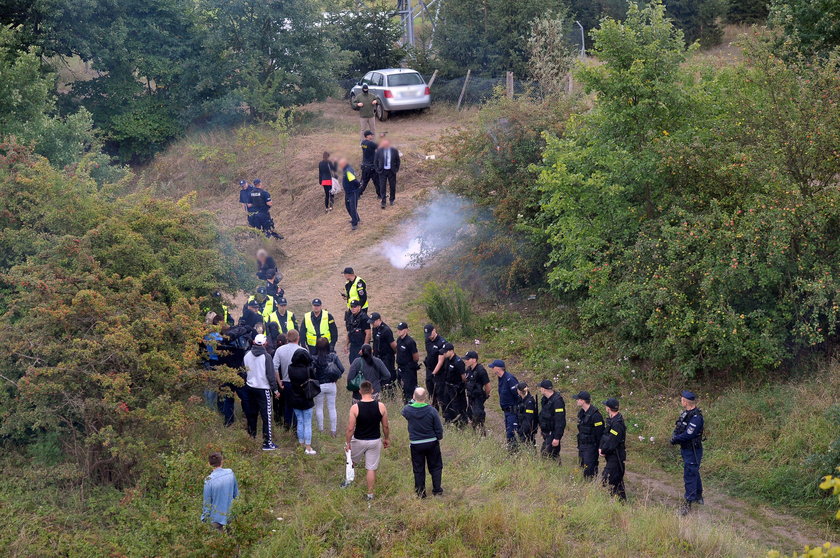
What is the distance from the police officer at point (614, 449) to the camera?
9.74m

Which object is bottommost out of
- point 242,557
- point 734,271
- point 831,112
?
point 242,557

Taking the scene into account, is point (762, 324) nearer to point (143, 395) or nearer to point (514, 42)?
point (143, 395)

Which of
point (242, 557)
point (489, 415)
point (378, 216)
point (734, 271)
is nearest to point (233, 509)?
point (242, 557)

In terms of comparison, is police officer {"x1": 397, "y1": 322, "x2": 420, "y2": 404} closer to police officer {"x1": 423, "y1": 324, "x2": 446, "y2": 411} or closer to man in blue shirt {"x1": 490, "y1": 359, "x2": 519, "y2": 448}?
police officer {"x1": 423, "y1": 324, "x2": 446, "y2": 411}

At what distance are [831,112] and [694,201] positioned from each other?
241cm

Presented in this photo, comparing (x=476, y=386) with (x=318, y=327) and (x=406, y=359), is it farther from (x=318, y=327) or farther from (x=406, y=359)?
(x=318, y=327)

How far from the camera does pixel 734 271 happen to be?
478 inches

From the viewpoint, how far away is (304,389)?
1002 cm

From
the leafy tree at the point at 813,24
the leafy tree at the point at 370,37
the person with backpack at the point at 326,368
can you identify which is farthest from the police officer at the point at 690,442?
the leafy tree at the point at 370,37

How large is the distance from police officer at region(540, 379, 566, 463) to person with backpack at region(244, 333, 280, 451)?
135 inches

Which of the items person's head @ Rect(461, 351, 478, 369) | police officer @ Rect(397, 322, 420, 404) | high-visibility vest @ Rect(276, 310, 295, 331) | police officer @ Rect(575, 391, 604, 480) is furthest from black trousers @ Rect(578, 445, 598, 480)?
high-visibility vest @ Rect(276, 310, 295, 331)

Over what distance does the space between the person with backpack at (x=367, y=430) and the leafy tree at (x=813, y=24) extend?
39.0 feet

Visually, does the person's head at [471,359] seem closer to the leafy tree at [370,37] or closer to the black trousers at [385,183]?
the black trousers at [385,183]

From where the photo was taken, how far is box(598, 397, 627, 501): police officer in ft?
32.0
